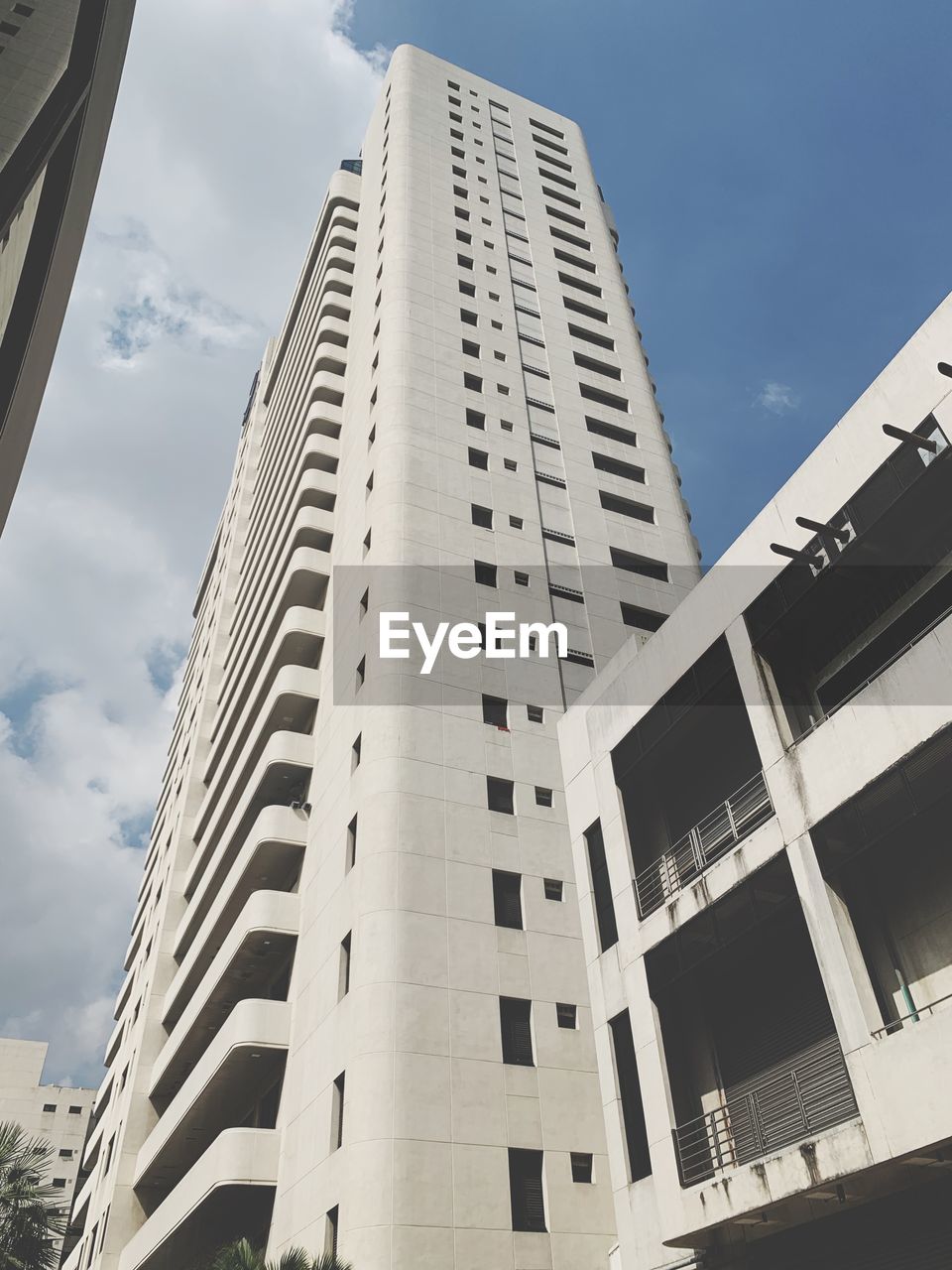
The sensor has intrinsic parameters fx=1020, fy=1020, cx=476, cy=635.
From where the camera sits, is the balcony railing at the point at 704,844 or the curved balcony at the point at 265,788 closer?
the balcony railing at the point at 704,844

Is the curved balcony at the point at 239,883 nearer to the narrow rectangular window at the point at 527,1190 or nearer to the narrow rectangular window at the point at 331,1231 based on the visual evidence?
the narrow rectangular window at the point at 331,1231

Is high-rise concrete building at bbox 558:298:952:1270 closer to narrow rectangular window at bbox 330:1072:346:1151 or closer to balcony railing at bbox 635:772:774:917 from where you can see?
balcony railing at bbox 635:772:774:917

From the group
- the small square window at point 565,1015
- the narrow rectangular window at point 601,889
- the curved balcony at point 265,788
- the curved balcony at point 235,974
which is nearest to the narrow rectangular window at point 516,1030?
the small square window at point 565,1015

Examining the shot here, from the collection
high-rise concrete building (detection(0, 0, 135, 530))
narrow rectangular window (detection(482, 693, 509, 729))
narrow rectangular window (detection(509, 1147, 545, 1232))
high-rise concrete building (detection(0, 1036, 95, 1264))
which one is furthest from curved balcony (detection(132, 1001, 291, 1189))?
high-rise concrete building (detection(0, 1036, 95, 1264))

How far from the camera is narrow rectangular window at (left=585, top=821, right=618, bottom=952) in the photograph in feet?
66.4

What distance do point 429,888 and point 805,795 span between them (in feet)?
38.8

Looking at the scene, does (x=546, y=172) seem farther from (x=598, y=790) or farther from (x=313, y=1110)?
(x=313, y=1110)

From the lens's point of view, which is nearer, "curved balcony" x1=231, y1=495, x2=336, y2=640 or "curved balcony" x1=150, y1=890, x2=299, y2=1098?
"curved balcony" x1=150, y1=890, x2=299, y2=1098

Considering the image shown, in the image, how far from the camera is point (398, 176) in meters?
48.8

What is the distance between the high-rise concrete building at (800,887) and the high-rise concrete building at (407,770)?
15.9 feet

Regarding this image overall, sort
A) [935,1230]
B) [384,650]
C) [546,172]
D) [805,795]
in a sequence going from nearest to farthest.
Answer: [935,1230]
[805,795]
[384,650]
[546,172]

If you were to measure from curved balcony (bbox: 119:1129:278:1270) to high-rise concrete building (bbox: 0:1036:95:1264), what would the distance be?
183 ft

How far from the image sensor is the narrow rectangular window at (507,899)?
1016 inches

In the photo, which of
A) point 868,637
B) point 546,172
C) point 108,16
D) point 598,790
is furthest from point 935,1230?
point 546,172
